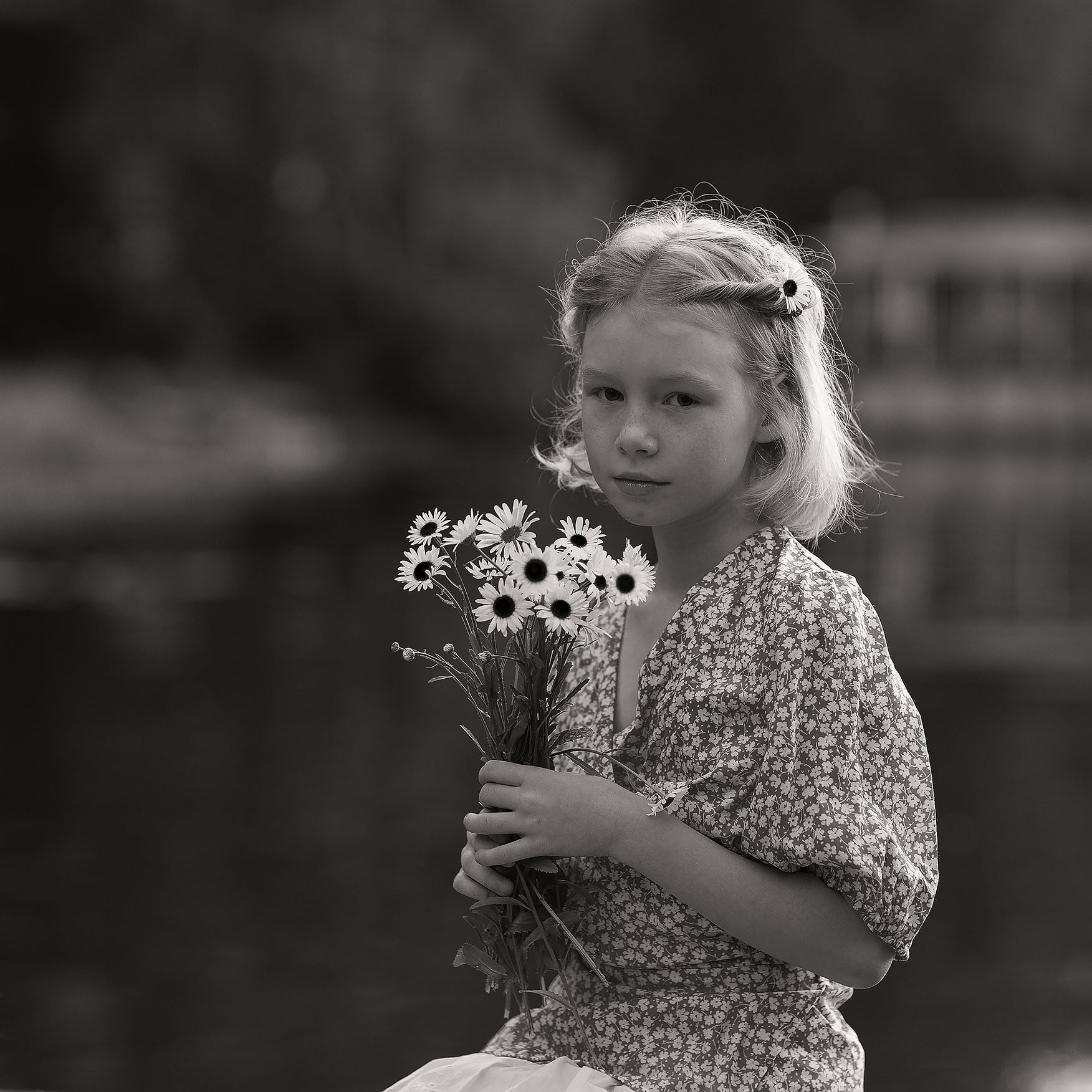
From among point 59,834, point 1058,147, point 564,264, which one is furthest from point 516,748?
point 1058,147

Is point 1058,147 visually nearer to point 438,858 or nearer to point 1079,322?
point 1079,322

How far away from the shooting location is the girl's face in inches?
75.8

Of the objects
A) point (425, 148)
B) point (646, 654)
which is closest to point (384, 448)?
point (425, 148)

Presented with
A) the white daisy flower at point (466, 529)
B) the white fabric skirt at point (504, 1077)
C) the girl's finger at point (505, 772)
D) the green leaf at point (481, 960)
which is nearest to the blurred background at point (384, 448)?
the white daisy flower at point (466, 529)

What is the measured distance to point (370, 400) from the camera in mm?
37531

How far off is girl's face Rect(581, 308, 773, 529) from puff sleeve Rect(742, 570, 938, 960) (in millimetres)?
187

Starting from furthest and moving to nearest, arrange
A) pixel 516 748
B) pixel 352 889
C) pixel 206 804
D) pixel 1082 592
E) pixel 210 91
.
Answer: pixel 210 91 → pixel 1082 592 → pixel 206 804 → pixel 352 889 → pixel 516 748

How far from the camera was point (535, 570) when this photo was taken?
182 cm

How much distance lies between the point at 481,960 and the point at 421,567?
464 mm

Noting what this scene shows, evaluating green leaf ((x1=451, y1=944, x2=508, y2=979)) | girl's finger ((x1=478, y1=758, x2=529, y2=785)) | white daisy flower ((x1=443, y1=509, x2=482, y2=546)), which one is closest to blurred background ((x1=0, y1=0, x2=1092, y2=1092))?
white daisy flower ((x1=443, y1=509, x2=482, y2=546))

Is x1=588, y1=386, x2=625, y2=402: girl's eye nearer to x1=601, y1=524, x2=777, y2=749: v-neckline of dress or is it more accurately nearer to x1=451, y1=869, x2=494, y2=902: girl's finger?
x1=601, y1=524, x2=777, y2=749: v-neckline of dress

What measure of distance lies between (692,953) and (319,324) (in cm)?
3422

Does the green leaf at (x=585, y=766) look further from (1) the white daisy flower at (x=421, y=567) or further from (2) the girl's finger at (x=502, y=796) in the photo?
(1) the white daisy flower at (x=421, y=567)

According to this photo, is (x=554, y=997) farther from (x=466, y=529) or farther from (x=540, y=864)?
(x=466, y=529)
